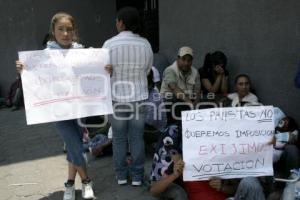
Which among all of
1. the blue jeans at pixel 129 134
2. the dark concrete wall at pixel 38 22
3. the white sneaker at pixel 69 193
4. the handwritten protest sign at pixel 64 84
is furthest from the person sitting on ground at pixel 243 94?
the dark concrete wall at pixel 38 22

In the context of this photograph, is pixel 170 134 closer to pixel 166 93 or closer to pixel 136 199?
pixel 136 199

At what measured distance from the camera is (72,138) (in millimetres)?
3875

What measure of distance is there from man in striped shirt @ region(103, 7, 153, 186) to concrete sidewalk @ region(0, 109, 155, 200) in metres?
0.31

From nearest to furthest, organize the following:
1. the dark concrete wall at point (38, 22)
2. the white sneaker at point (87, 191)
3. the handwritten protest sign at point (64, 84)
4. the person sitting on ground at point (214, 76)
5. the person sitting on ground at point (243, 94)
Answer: the handwritten protest sign at point (64, 84) < the white sneaker at point (87, 191) < the person sitting on ground at point (243, 94) < the person sitting on ground at point (214, 76) < the dark concrete wall at point (38, 22)

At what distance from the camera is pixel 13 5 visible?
9891mm

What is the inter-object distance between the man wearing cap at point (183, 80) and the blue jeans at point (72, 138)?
1.80 m

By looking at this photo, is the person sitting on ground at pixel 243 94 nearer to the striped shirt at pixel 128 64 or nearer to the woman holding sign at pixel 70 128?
the striped shirt at pixel 128 64

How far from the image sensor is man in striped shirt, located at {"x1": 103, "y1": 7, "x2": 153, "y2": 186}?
411 centimetres

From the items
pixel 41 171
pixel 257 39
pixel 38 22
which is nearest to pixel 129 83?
pixel 41 171

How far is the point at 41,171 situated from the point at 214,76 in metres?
2.54

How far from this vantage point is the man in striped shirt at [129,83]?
13.5ft

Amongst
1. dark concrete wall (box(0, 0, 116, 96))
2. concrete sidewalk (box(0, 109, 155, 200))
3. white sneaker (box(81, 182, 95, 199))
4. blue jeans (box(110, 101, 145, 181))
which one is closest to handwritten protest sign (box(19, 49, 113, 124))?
blue jeans (box(110, 101, 145, 181))

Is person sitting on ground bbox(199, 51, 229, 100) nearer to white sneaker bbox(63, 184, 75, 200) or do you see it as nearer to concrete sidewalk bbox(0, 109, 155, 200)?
concrete sidewalk bbox(0, 109, 155, 200)

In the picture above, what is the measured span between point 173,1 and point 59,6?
3.43m
